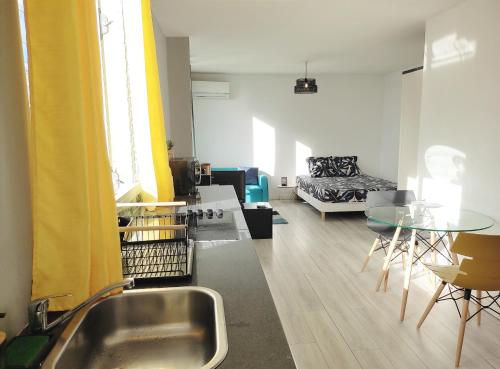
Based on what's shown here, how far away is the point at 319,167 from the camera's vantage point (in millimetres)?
6945

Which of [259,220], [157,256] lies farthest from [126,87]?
[259,220]

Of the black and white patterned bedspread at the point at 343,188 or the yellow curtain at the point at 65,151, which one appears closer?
the yellow curtain at the point at 65,151

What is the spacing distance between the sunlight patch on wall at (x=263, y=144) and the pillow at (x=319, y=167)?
76 centimetres

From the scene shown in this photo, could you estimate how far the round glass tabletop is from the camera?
7.93ft

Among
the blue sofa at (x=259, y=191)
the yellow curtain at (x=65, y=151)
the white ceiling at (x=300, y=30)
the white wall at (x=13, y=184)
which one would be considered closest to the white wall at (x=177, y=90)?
the white ceiling at (x=300, y=30)

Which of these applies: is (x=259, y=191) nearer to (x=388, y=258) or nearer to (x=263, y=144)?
(x=263, y=144)

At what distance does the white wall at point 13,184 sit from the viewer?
32.7 inches

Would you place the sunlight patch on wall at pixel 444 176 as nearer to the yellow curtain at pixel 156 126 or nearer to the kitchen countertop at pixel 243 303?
the kitchen countertop at pixel 243 303

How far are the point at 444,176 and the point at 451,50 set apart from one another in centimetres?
119

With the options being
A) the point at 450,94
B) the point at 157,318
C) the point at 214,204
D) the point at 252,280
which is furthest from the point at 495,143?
the point at 157,318

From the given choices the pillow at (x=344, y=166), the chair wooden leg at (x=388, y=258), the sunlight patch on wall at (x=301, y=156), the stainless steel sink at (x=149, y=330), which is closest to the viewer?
the stainless steel sink at (x=149, y=330)

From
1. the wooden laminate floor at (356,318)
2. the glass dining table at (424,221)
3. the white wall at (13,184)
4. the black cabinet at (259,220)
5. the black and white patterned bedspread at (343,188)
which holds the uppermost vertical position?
the white wall at (13,184)

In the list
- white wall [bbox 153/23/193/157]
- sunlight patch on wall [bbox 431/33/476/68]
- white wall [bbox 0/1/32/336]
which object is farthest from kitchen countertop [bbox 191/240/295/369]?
white wall [bbox 153/23/193/157]

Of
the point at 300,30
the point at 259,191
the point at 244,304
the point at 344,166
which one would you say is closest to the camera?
the point at 244,304
